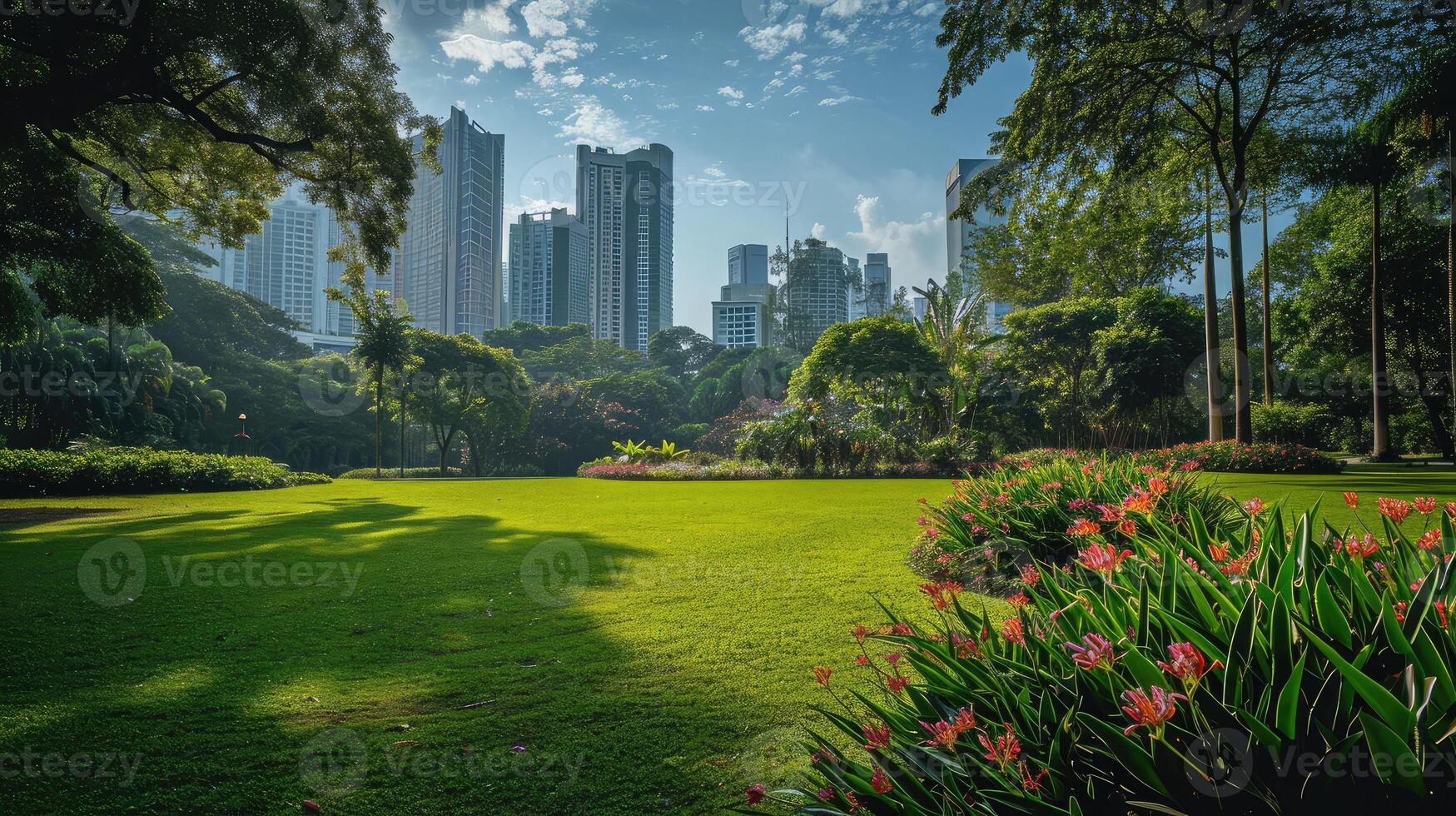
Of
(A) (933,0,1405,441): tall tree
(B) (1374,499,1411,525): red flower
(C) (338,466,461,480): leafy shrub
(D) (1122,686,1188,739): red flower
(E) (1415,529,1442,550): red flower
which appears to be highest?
(A) (933,0,1405,441): tall tree

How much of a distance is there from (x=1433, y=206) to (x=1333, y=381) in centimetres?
919

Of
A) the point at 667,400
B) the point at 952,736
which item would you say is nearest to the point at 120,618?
the point at 952,736

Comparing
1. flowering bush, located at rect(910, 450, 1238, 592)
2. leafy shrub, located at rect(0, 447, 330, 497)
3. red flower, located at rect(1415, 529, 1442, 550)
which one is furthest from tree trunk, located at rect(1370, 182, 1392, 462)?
leafy shrub, located at rect(0, 447, 330, 497)

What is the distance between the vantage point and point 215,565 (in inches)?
211

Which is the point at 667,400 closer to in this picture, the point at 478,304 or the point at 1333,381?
the point at 478,304

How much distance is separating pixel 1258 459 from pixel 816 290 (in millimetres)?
43296

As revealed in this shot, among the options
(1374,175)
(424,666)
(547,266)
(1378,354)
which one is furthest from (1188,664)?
(547,266)

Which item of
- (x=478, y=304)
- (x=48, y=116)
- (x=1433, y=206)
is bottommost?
(x=48, y=116)

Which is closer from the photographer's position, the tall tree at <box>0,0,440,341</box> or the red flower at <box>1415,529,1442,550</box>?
the red flower at <box>1415,529,1442,550</box>

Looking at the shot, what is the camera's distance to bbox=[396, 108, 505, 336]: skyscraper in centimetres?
4409

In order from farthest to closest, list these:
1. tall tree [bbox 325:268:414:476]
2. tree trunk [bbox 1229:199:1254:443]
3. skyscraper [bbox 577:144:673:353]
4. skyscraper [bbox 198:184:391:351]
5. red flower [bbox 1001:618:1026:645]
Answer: skyscraper [bbox 198:184:391:351]
skyscraper [bbox 577:144:673:353]
tall tree [bbox 325:268:414:476]
tree trunk [bbox 1229:199:1254:443]
red flower [bbox 1001:618:1026:645]

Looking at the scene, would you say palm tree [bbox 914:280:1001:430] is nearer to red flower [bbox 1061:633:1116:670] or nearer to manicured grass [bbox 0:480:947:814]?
manicured grass [bbox 0:480:947:814]

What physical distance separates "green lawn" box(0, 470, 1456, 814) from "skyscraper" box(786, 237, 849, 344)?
42200 millimetres

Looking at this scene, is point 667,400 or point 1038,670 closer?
point 1038,670
